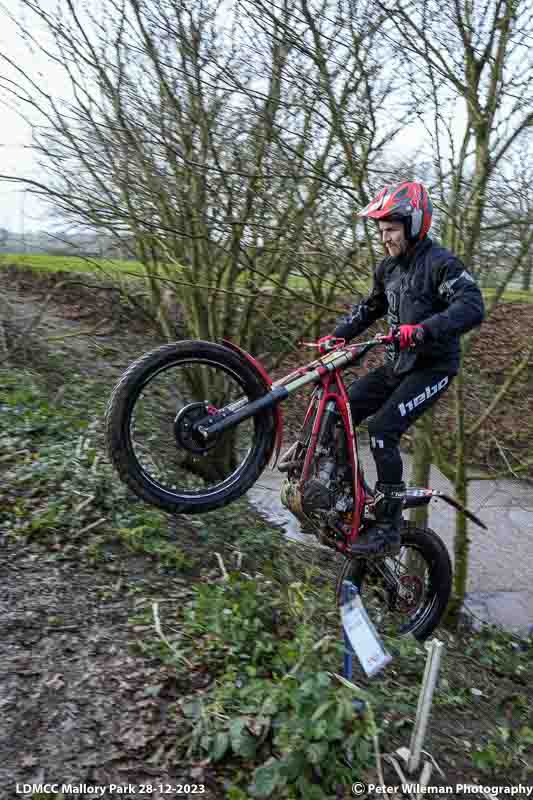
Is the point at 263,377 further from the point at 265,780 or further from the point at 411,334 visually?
the point at 265,780

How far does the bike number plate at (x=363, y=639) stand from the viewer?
2857mm

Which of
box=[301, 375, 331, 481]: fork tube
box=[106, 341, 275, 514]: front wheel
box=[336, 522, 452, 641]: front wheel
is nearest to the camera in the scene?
box=[106, 341, 275, 514]: front wheel

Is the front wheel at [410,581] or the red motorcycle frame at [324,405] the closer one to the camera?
the red motorcycle frame at [324,405]

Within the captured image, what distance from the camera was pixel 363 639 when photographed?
9.74 feet

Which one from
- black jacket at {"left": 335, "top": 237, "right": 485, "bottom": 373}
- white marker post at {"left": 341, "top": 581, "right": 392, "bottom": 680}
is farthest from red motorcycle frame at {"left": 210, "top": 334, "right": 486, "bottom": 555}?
white marker post at {"left": 341, "top": 581, "right": 392, "bottom": 680}

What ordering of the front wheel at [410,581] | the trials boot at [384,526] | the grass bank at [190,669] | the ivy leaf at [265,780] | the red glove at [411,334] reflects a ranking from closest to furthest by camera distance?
the ivy leaf at [265,780], the grass bank at [190,669], the red glove at [411,334], the trials boot at [384,526], the front wheel at [410,581]

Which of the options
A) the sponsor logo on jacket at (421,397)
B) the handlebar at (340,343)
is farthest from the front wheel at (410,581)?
the handlebar at (340,343)

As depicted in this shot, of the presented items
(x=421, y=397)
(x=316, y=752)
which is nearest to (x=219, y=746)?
(x=316, y=752)

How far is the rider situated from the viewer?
405cm

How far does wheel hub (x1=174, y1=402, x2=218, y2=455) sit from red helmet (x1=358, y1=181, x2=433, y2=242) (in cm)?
145

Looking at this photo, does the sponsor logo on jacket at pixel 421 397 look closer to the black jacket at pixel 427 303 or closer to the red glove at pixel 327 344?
the black jacket at pixel 427 303

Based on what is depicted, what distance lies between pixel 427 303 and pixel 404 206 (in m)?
0.57

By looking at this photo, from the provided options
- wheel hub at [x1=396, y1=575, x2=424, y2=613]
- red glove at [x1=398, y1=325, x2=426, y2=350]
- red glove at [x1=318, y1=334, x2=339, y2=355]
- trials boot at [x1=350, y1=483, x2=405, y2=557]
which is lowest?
wheel hub at [x1=396, y1=575, x2=424, y2=613]

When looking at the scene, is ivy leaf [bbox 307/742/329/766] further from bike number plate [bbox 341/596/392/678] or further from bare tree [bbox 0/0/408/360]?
bare tree [bbox 0/0/408/360]
